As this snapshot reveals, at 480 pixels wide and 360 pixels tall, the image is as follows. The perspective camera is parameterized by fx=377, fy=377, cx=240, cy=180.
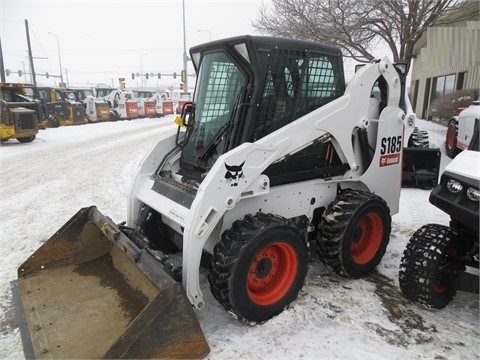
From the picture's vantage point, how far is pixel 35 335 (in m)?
2.75

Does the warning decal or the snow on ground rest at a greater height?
the warning decal

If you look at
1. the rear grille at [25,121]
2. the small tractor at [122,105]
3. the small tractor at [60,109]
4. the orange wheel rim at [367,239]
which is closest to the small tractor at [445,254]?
the orange wheel rim at [367,239]

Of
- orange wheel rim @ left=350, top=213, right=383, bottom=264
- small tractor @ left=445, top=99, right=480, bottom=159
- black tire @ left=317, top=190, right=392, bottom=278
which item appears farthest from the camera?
small tractor @ left=445, top=99, right=480, bottom=159

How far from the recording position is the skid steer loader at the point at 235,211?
283cm

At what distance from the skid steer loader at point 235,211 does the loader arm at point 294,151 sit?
0.01 metres

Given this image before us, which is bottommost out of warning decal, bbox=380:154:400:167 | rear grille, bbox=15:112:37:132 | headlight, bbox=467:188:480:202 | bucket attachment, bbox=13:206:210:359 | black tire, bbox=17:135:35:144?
black tire, bbox=17:135:35:144

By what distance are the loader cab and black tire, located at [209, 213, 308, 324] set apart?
0.58 m

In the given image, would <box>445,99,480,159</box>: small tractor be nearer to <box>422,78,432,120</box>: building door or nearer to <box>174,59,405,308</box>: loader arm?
<box>174,59,405,308</box>: loader arm

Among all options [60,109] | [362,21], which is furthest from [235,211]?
[60,109]

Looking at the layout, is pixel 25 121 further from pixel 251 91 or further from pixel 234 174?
pixel 234 174

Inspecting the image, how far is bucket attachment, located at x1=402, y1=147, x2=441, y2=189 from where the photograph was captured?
280 inches

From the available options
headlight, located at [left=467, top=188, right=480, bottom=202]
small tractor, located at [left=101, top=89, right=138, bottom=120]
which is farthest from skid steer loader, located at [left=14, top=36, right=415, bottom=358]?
small tractor, located at [left=101, top=89, right=138, bottom=120]

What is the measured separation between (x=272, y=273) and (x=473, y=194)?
168 centimetres

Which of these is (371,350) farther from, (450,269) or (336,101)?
(336,101)
